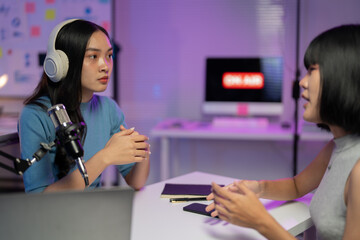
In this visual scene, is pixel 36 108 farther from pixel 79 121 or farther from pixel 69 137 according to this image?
pixel 69 137

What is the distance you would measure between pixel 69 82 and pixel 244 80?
2.03m

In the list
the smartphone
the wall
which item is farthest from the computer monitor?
the smartphone

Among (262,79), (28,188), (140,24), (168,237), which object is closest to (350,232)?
(168,237)

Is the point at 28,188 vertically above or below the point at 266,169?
above

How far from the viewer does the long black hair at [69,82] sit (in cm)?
145

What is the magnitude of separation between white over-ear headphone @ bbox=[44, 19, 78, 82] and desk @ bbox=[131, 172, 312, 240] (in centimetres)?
52

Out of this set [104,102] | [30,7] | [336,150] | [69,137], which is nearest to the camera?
[69,137]

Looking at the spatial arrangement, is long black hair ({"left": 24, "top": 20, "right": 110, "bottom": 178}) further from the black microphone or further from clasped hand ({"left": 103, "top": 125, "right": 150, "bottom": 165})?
the black microphone

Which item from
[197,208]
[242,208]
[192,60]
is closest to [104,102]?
[197,208]

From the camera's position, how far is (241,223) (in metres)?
0.99

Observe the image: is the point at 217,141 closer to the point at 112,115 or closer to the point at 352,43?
the point at 112,115

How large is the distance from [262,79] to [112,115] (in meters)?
1.86

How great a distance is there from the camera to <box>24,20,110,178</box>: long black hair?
1450mm

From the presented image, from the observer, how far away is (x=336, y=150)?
116 centimetres
